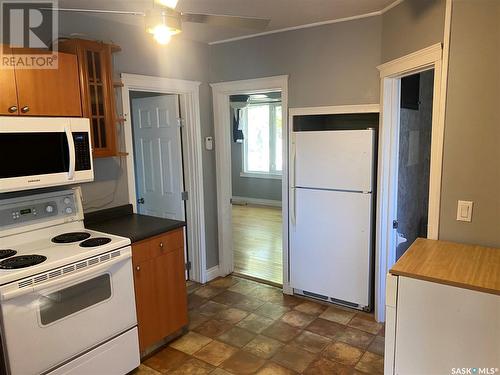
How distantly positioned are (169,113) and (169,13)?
216 cm

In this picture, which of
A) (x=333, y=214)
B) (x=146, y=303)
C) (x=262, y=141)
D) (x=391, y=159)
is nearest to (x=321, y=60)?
(x=391, y=159)

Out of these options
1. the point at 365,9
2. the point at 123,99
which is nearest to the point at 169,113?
the point at 123,99

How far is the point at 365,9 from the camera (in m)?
2.84

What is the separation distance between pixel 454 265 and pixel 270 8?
2127 millimetres

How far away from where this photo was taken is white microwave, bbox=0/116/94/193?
210 centimetres

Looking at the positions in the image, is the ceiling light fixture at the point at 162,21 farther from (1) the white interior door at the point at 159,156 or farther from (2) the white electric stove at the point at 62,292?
(1) the white interior door at the point at 159,156

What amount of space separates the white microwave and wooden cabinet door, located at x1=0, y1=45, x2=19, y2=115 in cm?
6

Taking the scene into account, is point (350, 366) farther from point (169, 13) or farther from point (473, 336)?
point (169, 13)

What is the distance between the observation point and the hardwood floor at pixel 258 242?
14.4 feet

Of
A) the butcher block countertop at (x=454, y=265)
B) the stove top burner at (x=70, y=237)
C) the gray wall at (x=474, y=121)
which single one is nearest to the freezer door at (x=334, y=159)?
the gray wall at (x=474, y=121)

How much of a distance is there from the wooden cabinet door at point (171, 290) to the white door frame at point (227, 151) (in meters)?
1.18

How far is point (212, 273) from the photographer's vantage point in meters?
4.14

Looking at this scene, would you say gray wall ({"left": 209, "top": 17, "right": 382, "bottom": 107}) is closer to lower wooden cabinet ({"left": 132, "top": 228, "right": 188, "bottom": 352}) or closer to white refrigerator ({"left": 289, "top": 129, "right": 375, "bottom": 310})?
white refrigerator ({"left": 289, "top": 129, "right": 375, "bottom": 310})

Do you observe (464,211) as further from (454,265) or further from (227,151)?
(227,151)
